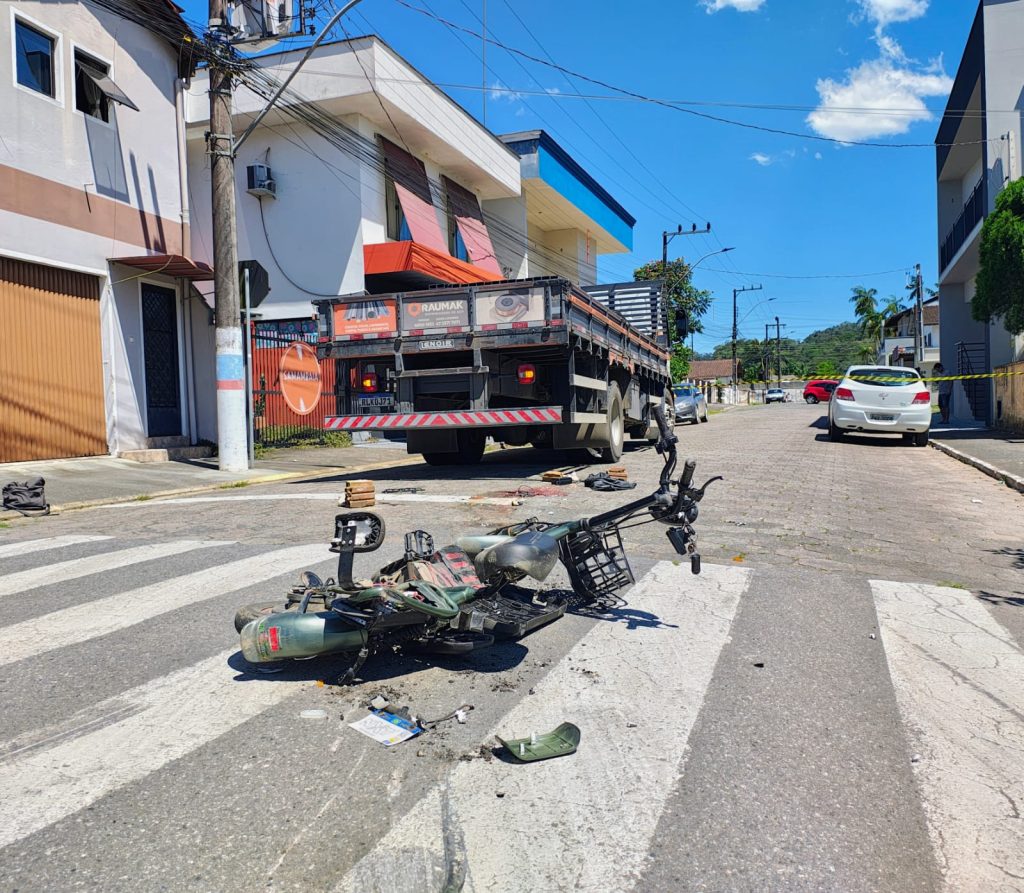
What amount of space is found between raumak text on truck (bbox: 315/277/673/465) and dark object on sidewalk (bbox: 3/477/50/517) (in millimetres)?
3736

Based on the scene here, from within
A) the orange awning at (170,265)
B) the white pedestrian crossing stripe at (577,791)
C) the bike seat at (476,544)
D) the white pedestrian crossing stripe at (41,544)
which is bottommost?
the white pedestrian crossing stripe at (577,791)

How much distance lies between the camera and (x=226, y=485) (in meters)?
12.2

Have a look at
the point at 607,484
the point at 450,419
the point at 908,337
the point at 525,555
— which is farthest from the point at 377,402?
the point at 908,337

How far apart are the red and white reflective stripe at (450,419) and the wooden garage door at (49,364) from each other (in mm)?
5428

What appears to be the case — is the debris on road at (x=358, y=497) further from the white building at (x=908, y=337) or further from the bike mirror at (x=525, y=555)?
the white building at (x=908, y=337)

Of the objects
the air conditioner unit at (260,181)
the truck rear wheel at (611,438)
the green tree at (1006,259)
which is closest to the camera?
the truck rear wheel at (611,438)

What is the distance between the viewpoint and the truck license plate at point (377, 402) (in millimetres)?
11375

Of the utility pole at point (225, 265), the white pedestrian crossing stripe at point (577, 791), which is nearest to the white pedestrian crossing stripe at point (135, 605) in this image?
the white pedestrian crossing stripe at point (577, 791)

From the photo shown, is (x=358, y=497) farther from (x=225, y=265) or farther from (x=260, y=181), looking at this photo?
(x=260, y=181)

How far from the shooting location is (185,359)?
16875mm

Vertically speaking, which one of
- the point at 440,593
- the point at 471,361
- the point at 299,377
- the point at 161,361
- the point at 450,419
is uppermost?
the point at 161,361

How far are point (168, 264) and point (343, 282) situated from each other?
5807mm

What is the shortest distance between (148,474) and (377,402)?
453 cm

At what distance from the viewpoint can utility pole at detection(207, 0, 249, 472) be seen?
1356 centimetres
